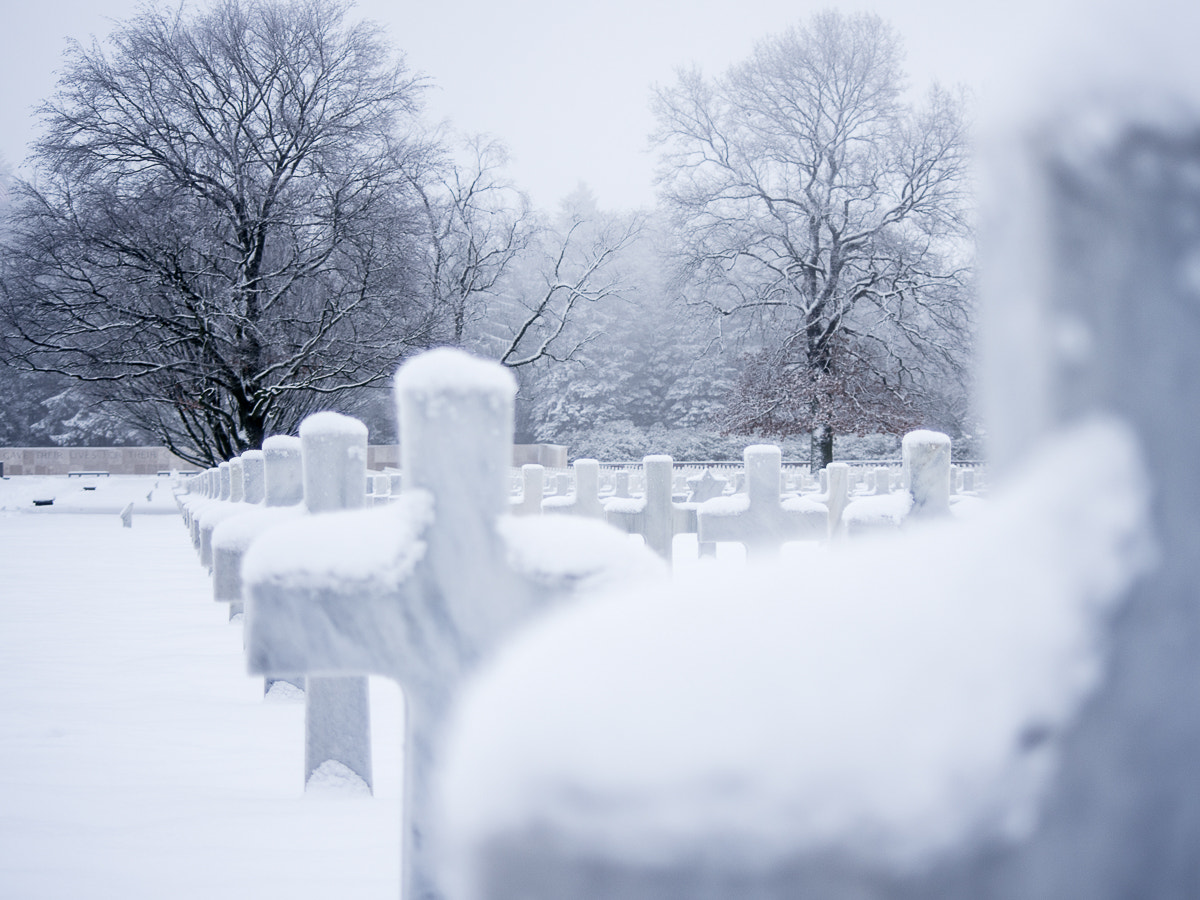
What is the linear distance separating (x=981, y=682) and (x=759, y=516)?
4.93 metres

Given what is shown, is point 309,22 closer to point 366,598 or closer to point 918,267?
point 918,267

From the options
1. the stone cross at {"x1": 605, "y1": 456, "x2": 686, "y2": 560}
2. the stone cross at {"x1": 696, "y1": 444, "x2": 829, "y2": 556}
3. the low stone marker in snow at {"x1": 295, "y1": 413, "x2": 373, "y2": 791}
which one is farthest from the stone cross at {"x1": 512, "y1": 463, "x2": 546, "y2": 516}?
the low stone marker in snow at {"x1": 295, "y1": 413, "x2": 373, "y2": 791}

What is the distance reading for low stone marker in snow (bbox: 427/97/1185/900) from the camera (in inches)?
24.6

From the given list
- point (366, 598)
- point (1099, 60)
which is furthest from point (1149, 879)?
point (366, 598)

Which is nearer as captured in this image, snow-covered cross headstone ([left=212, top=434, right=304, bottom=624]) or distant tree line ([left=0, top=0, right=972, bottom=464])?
snow-covered cross headstone ([left=212, top=434, right=304, bottom=624])

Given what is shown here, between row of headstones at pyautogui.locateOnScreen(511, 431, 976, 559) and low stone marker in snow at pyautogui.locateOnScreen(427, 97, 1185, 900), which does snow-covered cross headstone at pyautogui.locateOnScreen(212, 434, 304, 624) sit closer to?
row of headstones at pyautogui.locateOnScreen(511, 431, 976, 559)

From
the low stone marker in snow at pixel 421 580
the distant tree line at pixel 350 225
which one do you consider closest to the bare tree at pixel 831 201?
the distant tree line at pixel 350 225

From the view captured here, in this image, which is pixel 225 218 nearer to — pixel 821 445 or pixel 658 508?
pixel 658 508

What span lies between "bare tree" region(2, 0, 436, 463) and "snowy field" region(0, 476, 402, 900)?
412 inches

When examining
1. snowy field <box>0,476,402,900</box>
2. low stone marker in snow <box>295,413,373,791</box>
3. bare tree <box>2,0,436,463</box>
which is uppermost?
bare tree <box>2,0,436,463</box>

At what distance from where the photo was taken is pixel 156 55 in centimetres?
1911

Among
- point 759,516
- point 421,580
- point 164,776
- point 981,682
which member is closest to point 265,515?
point 164,776

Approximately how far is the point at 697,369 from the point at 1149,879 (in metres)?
43.7

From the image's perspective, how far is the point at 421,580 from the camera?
1.54 metres
